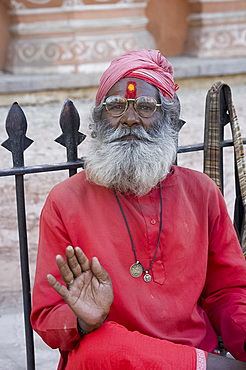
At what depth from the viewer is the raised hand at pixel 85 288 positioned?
174 centimetres

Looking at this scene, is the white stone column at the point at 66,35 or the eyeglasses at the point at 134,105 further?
the white stone column at the point at 66,35

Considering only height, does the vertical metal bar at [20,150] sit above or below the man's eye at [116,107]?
below

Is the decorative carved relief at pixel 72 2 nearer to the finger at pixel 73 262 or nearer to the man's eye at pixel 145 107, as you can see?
the man's eye at pixel 145 107

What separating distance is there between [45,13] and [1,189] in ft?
7.40

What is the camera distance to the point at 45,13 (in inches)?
231

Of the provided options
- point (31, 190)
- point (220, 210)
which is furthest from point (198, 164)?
point (220, 210)

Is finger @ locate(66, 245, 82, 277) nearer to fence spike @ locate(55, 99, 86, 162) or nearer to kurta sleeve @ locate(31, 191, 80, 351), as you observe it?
kurta sleeve @ locate(31, 191, 80, 351)

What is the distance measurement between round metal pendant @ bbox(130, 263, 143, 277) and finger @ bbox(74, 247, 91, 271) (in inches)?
10.8

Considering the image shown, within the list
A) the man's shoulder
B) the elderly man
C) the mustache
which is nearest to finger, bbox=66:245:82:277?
the elderly man

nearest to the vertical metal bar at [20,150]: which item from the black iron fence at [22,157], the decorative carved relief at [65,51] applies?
the black iron fence at [22,157]

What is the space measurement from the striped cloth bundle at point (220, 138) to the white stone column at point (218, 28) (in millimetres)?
4439

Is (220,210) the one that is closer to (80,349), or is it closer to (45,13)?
(80,349)

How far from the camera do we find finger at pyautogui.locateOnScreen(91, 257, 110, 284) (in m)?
1.77

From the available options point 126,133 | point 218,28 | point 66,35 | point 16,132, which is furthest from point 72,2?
point 126,133
